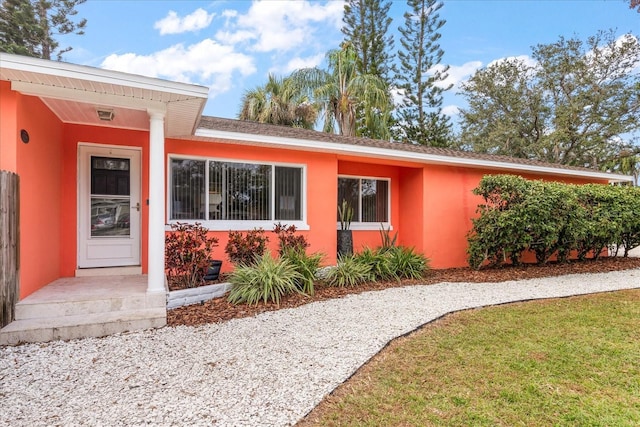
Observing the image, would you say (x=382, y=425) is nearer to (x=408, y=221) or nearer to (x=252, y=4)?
(x=408, y=221)

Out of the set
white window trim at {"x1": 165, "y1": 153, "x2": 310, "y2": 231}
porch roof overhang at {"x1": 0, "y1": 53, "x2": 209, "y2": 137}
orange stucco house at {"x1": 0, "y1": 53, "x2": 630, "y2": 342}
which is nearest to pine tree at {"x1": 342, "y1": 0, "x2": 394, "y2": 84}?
orange stucco house at {"x1": 0, "y1": 53, "x2": 630, "y2": 342}

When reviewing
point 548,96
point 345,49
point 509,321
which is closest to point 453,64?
point 548,96

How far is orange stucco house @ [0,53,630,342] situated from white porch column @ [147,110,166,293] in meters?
0.01

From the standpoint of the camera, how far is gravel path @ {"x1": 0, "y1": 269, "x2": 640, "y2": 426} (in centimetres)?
272

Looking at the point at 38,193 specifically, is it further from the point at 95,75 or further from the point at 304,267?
the point at 304,267

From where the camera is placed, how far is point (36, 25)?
20.5 m

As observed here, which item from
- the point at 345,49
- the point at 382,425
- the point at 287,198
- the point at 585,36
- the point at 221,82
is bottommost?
the point at 382,425

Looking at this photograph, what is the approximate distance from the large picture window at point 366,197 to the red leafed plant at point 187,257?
4422mm

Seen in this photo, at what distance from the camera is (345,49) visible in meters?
17.3

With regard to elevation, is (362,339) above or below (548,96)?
below

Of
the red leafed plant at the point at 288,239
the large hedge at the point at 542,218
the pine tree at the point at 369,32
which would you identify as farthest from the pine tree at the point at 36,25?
the large hedge at the point at 542,218

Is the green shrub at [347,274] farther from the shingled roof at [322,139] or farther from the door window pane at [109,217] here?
the door window pane at [109,217]

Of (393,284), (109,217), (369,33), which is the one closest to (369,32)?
(369,33)

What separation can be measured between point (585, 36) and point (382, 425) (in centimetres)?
2709
